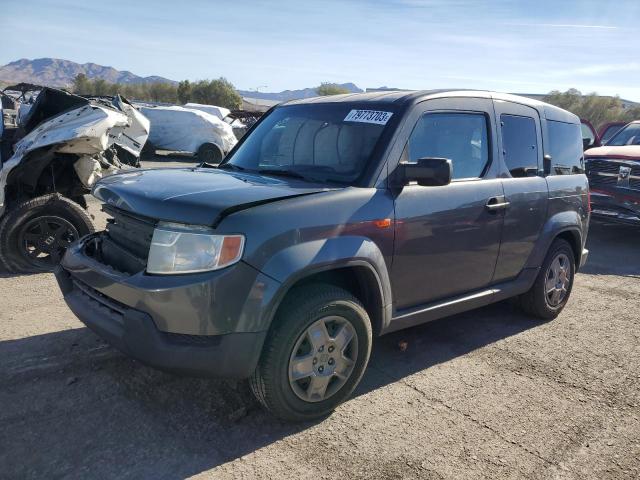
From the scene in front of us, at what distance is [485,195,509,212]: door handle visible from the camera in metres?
4.03

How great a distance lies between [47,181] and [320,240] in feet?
15.4

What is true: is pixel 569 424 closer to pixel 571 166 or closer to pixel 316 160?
pixel 316 160

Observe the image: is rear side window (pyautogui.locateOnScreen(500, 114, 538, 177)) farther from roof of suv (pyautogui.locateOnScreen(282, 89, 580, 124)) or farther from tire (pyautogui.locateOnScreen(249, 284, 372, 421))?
tire (pyautogui.locateOnScreen(249, 284, 372, 421))

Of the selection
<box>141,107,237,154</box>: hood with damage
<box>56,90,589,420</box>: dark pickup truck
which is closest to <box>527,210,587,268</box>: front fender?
<box>56,90,589,420</box>: dark pickup truck

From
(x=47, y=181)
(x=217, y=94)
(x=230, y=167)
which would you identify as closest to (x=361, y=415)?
(x=230, y=167)

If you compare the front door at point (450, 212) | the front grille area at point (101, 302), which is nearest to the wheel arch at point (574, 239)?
the front door at point (450, 212)

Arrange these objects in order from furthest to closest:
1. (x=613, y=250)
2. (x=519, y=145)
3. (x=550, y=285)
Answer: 1. (x=613, y=250)
2. (x=550, y=285)
3. (x=519, y=145)

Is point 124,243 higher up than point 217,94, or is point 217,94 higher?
point 217,94

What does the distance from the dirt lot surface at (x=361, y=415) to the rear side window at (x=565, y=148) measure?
1615mm

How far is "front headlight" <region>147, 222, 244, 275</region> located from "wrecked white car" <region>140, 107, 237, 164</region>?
15.9 m

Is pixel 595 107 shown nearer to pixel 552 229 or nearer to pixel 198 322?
pixel 552 229

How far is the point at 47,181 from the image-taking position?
6309 millimetres

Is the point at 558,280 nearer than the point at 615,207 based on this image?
Yes

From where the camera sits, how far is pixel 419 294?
369 cm
